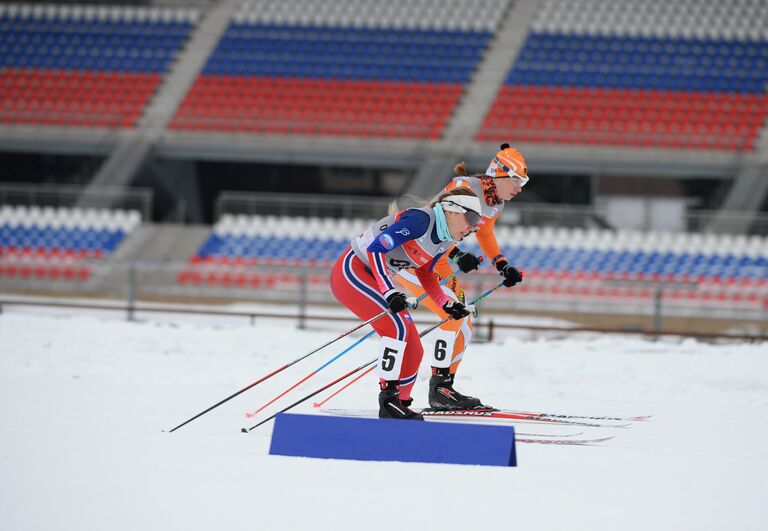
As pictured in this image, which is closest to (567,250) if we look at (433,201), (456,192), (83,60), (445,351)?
(445,351)

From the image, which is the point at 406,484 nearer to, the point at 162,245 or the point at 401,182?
the point at 162,245

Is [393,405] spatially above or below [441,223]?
below

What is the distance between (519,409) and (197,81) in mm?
19342

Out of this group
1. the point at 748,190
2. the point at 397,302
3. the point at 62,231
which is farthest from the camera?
the point at 748,190

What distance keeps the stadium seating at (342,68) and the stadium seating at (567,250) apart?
4681 millimetres

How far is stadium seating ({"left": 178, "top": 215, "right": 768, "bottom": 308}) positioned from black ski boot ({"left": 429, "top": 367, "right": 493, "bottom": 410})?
10.2 meters

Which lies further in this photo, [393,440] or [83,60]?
[83,60]

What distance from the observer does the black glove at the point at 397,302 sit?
5.11 metres

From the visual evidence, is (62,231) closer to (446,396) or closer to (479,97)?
(479,97)

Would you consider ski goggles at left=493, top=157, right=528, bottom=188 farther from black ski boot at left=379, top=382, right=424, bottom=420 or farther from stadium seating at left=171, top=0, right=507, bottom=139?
stadium seating at left=171, top=0, right=507, bottom=139

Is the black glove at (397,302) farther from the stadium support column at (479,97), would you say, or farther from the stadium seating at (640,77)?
the stadium seating at (640,77)

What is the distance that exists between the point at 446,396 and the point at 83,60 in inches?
844

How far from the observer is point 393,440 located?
4535 millimetres

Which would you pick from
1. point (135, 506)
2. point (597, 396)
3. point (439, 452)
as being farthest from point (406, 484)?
point (597, 396)
